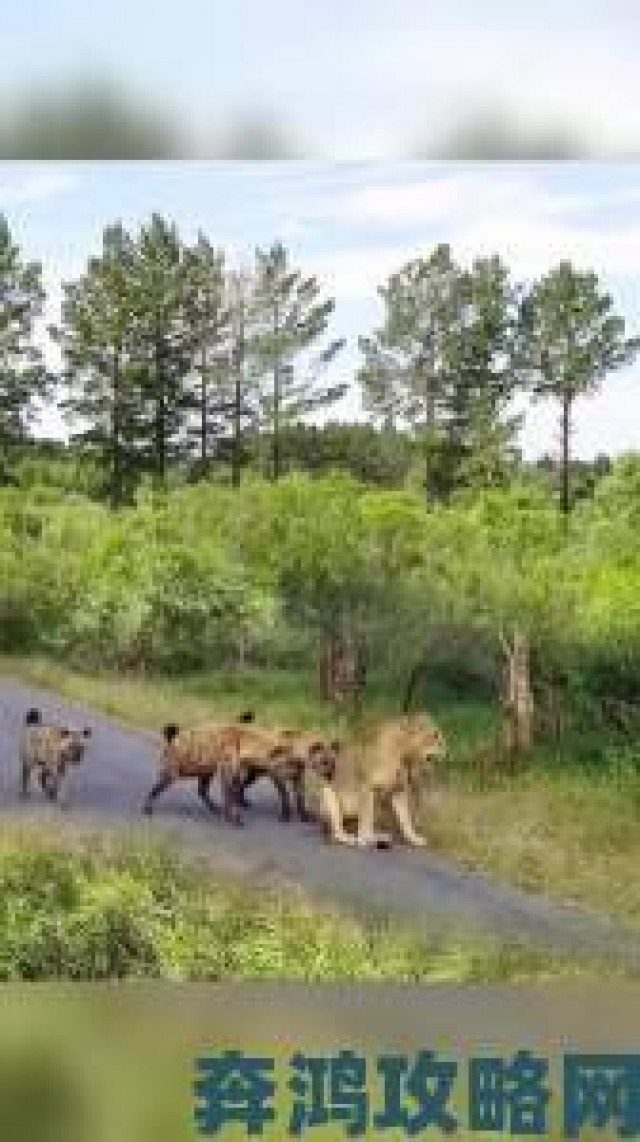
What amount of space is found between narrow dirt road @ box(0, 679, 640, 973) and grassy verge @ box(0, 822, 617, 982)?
4 cm

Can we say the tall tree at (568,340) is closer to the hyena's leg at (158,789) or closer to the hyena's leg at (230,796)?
the hyena's leg at (230,796)

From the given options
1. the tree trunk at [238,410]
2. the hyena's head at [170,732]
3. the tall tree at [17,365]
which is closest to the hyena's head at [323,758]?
the hyena's head at [170,732]

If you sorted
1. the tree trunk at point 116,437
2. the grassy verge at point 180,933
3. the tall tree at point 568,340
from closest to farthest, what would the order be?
the grassy verge at point 180,933 < the tall tree at point 568,340 < the tree trunk at point 116,437

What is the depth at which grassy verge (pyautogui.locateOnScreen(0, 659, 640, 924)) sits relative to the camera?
16.0 ft

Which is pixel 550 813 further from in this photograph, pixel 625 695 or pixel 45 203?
pixel 45 203

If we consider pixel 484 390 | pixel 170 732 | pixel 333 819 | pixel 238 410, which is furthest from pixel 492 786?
pixel 238 410

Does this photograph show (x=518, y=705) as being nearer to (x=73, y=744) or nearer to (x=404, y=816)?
(x=404, y=816)

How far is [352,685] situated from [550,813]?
44 centimetres

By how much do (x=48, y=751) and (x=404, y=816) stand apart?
677mm

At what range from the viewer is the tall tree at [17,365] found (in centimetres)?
493

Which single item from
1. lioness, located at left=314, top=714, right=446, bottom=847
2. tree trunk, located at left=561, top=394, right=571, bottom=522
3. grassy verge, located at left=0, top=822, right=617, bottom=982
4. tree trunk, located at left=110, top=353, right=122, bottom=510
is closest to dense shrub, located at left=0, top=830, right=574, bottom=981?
grassy verge, located at left=0, top=822, right=617, bottom=982

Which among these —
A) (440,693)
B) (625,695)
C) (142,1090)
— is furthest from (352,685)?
(142,1090)

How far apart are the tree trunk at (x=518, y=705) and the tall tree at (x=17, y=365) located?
1.02 meters

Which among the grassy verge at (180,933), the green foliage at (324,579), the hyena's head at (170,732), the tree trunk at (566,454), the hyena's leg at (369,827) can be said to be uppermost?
the tree trunk at (566,454)
